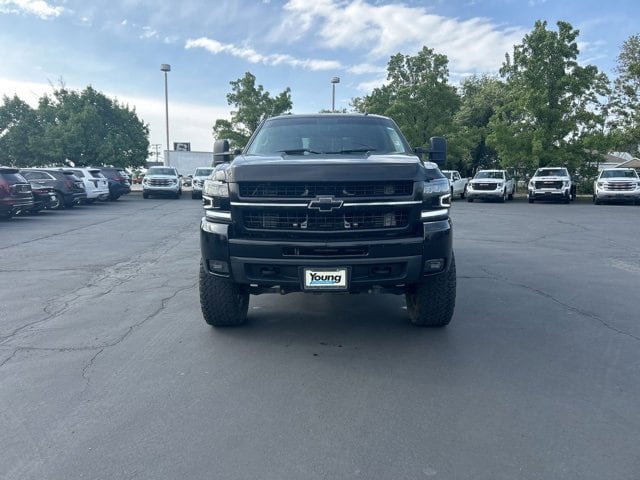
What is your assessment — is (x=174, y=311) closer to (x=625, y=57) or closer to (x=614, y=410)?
(x=614, y=410)

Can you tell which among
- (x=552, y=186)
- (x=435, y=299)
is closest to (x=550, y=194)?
(x=552, y=186)

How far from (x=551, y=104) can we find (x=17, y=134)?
38.2 metres

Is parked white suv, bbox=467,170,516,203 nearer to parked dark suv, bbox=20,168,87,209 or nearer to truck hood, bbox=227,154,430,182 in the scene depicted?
parked dark suv, bbox=20,168,87,209

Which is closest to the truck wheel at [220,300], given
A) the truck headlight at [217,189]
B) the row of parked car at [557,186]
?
the truck headlight at [217,189]

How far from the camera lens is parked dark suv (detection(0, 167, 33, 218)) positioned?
14.9 m

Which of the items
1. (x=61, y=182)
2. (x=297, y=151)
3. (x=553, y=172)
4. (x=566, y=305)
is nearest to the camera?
(x=297, y=151)

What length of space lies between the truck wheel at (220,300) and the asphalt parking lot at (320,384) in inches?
8.6

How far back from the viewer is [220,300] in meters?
4.60

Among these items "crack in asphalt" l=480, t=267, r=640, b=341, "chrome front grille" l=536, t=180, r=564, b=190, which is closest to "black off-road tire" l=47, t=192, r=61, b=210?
"crack in asphalt" l=480, t=267, r=640, b=341

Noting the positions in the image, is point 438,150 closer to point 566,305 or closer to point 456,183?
point 566,305

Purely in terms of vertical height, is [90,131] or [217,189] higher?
[90,131]

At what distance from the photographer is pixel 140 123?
40688 millimetres

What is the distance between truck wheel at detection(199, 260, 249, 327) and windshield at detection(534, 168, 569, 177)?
980 inches

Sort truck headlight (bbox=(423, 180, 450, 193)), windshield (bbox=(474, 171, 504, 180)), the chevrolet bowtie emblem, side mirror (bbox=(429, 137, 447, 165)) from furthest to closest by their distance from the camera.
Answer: windshield (bbox=(474, 171, 504, 180))
side mirror (bbox=(429, 137, 447, 165))
truck headlight (bbox=(423, 180, 450, 193))
the chevrolet bowtie emblem
